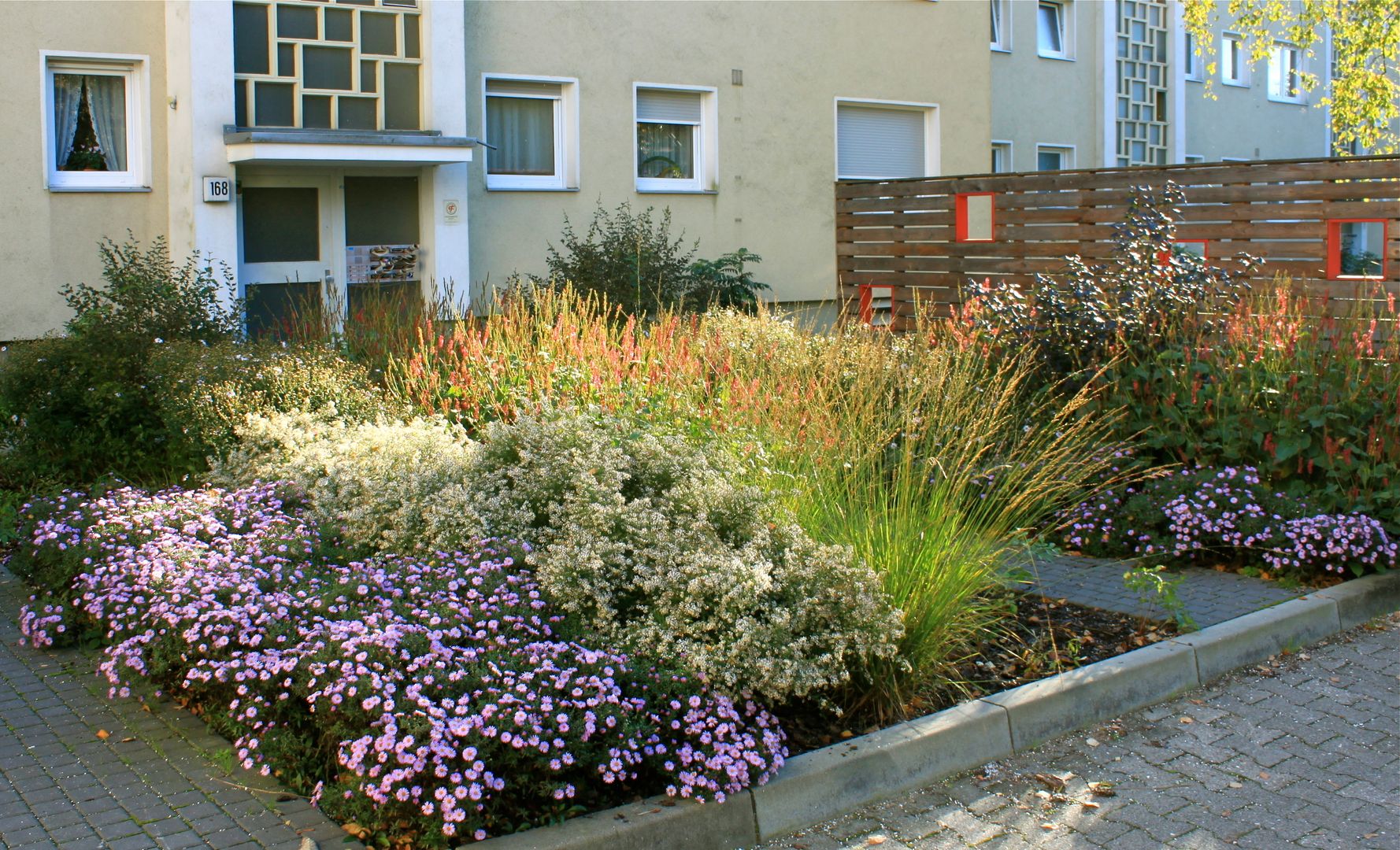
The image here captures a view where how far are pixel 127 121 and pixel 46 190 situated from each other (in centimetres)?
113

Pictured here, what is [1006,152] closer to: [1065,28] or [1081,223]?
[1065,28]

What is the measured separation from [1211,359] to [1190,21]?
1845 centimetres

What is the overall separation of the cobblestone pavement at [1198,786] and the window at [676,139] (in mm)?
12590

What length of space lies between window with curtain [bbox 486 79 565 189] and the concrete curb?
11555 millimetres

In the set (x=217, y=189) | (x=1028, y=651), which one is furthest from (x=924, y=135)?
(x=1028, y=651)

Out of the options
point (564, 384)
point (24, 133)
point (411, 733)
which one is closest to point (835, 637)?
point (411, 733)

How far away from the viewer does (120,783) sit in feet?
14.4

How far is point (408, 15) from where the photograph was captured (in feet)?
48.1

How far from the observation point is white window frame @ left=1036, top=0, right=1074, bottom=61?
81.5ft

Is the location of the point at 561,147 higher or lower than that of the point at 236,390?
higher

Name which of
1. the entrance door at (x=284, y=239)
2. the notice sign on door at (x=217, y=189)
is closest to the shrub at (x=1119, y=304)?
the notice sign on door at (x=217, y=189)

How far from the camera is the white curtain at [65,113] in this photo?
523 inches

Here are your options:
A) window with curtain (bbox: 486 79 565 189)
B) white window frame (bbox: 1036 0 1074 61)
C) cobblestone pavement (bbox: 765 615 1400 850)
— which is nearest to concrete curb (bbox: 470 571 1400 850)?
cobblestone pavement (bbox: 765 615 1400 850)

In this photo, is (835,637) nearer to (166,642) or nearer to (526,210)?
(166,642)
